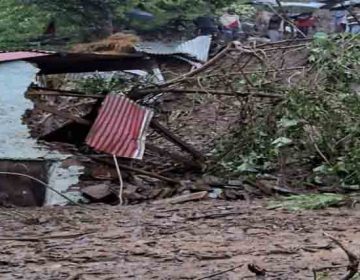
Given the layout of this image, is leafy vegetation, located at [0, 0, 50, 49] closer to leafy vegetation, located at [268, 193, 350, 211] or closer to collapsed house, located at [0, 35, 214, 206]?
collapsed house, located at [0, 35, 214, 206]

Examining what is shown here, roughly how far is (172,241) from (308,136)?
282 centimetres

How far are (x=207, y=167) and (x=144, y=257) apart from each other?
3449mm

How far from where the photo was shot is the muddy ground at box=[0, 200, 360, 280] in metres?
4.11

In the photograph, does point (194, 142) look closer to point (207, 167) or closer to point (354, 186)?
point (207, 167)

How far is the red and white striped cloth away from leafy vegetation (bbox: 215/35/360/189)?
0.92 m

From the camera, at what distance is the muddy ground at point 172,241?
4.11 m

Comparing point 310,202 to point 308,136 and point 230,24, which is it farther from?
point 230,24

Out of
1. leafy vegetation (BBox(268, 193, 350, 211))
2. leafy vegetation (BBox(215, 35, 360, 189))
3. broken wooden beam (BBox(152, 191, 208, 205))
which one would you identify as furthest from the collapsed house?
leafy vegetation (BBox(268, 193, 350, 211))

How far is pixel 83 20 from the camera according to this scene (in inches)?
656

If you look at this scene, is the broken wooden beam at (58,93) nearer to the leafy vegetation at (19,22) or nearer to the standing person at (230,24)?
the leafy vegetation at (19,22)

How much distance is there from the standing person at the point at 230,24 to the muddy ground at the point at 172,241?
1169 cm

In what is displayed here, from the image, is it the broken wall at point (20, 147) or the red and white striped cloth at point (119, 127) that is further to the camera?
the red and white striped cloth at point (119, 127)

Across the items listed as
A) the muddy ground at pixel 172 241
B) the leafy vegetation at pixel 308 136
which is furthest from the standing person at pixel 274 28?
the muddy ground at pixel 172 241

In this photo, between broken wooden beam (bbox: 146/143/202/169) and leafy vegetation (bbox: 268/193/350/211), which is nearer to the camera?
leafy vegetation (bbox: 268/193/350/211)
